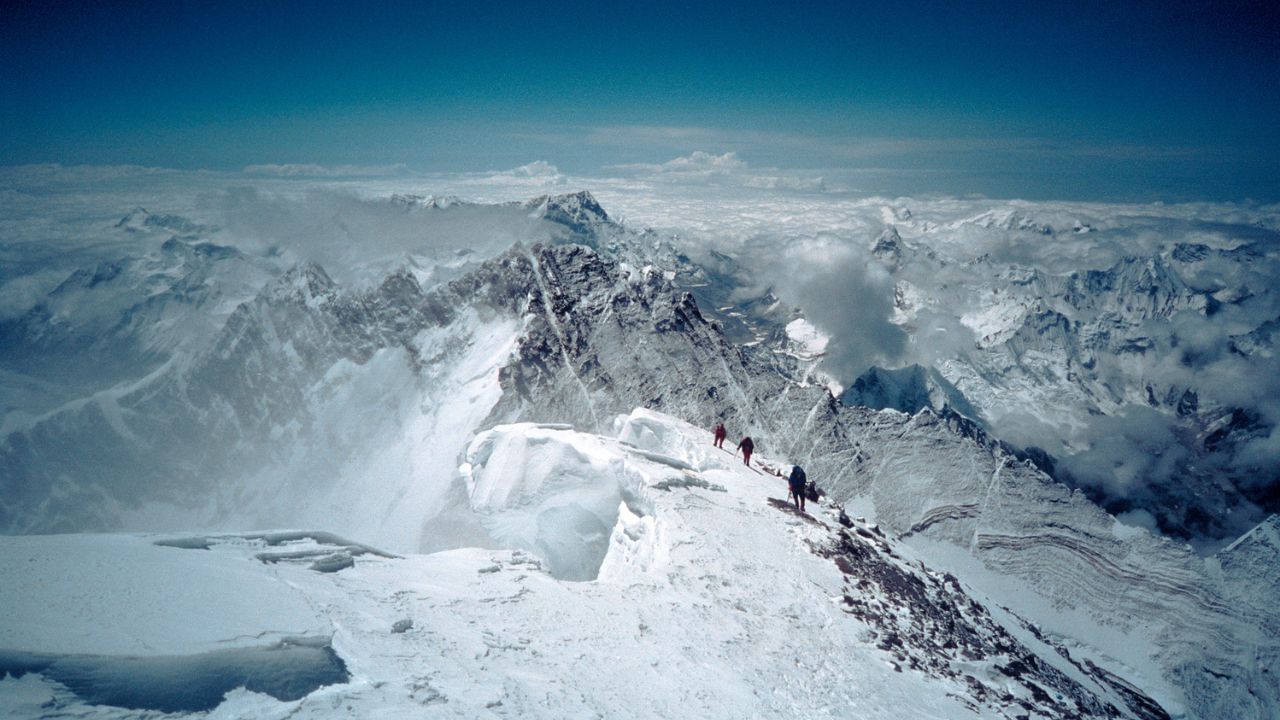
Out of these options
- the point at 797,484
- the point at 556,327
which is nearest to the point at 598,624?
the point at 797,484

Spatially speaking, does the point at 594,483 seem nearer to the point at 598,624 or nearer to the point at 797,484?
the point at 797,484

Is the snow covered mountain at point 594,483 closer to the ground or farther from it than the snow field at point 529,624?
closer to the ground

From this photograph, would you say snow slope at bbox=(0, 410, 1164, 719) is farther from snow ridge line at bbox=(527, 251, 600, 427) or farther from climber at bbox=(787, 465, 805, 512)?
snow ridge line at bbox=(527, 251, 600, 427)

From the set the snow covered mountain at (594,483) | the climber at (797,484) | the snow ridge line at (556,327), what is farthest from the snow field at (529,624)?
the snow ridge line at (556,327)

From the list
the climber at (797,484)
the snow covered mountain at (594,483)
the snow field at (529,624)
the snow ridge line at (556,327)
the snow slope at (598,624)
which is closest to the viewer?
the snow slope at (598,624)

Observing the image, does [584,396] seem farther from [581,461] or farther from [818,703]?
[818,703]

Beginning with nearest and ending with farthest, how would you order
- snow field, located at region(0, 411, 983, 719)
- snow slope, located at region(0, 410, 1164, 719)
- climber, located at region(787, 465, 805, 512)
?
snow slope, located at region(0, 410, 1164, 719) < snow field, located at region(0, 411, 983, 719) < climber, located at region(787, 465, 805, 512)

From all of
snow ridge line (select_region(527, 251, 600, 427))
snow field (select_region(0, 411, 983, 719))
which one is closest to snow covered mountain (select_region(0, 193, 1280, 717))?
snow field (select_region(0, 411, 983, 719))

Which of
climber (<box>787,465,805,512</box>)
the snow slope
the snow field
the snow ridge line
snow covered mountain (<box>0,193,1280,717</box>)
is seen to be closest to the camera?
the snow slope

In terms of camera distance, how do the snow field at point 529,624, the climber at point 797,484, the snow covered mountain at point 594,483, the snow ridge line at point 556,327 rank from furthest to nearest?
the snow ridge line at point 556,327
the climber at point 797,484
the snow covered mountain at point 594,483
the snow field at point 529,624

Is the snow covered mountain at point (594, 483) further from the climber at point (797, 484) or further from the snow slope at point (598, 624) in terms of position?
the climber at point (797, 484)
